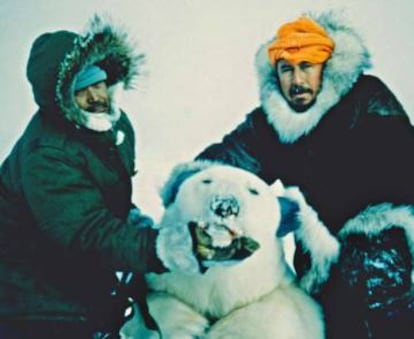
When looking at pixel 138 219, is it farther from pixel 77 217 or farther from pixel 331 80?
pixel 331 80

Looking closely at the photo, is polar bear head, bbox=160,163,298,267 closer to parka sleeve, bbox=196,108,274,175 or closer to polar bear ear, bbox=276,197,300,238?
polar bear ear, bbox=276,197,300,238

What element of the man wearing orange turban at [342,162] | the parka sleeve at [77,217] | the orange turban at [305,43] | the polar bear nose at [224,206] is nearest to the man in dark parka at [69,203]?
the parka sleeve at [77,217]

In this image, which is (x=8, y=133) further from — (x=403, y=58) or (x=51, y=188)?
(x=403, y=58)

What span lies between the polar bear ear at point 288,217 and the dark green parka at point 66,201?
27 cm

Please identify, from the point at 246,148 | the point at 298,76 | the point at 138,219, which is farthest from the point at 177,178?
the point at 298,76

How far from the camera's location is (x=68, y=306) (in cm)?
133

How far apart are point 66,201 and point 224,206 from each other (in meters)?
0.30

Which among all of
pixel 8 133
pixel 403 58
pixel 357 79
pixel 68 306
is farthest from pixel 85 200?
pixel 403 58

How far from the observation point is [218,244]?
114 cm

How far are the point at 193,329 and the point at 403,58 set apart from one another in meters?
1.03

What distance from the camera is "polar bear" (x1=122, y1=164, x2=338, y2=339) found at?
1.17 m

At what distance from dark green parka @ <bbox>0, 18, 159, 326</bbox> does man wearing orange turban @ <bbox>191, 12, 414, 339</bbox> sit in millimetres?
241

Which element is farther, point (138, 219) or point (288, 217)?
point (138, 219)

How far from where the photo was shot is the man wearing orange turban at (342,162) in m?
1.28
